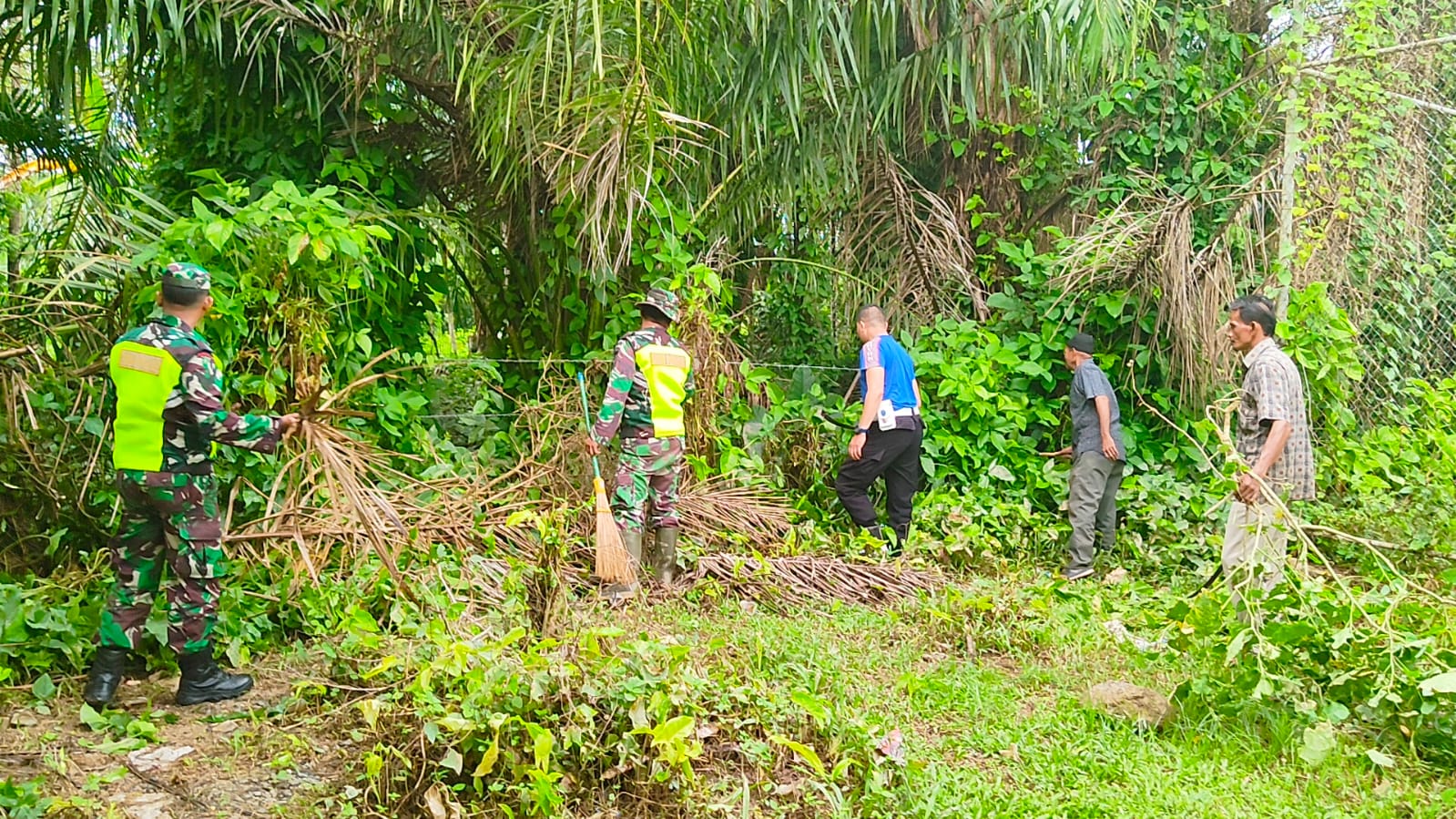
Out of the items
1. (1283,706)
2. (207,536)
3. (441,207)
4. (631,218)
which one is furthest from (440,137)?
(1283,706)

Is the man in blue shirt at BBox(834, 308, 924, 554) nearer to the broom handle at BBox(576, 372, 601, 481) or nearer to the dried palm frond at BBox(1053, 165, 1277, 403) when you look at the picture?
the dried palm frond at BBox(1053, 165, 1277, 403)

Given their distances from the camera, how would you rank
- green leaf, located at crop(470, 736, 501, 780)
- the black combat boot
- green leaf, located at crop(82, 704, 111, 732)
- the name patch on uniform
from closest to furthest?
green leaf, located at crop(470, 736, 501, 780), green leaf, located at crop(82, 704, 111, 732), the name patch on uniform, the black combat boot

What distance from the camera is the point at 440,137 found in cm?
639

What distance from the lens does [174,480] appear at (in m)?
3.75

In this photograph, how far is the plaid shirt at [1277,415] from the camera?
4.65m

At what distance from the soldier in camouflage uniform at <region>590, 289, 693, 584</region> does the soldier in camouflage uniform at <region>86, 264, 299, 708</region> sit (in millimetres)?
1903

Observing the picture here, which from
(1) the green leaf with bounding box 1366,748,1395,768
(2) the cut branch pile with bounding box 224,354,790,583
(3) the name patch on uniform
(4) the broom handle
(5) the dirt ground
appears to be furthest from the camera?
(4) the broom handle

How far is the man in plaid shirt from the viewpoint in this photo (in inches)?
182

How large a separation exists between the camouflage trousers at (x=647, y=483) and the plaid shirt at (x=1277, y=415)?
263 cm

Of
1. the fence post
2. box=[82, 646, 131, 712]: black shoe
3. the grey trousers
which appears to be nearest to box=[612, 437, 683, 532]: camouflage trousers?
box=[82, 646, 131, 712]: black shoe

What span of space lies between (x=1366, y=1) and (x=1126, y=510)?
3.04 meters

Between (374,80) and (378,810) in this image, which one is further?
(374,80)

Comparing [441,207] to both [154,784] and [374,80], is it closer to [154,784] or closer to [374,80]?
[374,80]

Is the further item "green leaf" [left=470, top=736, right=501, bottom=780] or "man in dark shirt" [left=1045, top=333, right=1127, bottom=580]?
"man in dark shirt" [left=1045, top=333, right=1127, bottom=580]
